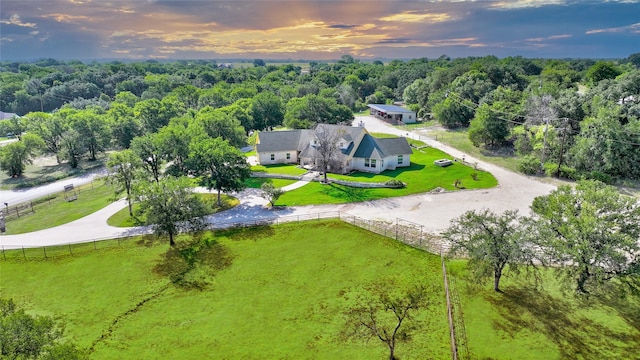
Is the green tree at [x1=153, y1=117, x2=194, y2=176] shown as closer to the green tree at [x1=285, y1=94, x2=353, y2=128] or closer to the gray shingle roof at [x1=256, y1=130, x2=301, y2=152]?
the gray shingle roof at [x1=256, y1=130, x2=301, y2=152]

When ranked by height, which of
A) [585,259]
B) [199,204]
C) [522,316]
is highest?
[199,204]

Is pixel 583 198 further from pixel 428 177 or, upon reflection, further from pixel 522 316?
pixel 428 177

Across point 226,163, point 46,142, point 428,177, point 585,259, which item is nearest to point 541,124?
point 428,177

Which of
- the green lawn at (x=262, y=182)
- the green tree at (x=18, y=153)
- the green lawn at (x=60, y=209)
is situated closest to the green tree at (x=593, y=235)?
the green lawn at (x=262, y=182)

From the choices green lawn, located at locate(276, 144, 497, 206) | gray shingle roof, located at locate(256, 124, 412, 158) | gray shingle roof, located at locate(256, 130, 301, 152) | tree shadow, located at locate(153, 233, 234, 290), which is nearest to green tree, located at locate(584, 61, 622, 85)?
green lawn, located at locate(276, 144, 497, 206)

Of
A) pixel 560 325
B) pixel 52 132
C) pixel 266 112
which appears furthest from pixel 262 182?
pixel 52 132

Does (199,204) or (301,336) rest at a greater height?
(199,204)

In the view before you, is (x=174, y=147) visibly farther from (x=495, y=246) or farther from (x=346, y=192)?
(x=495, y=246)
